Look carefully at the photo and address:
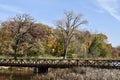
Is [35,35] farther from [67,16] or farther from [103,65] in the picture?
[103,65]

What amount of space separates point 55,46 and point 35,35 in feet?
94.8

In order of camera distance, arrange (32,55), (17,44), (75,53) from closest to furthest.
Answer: (17,44), (32,55), (75,53)

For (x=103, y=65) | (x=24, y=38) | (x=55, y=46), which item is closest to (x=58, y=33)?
(x=55, y=46)

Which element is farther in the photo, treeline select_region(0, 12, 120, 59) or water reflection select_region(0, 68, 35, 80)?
treeline select_region(0, 12, 120, 59)

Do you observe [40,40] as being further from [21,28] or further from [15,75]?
[15,75]

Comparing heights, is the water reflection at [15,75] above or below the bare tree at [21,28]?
below

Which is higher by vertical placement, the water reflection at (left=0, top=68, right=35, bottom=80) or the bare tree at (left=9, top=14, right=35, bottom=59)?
the bare tree at (left=9, top=14, right=35, bottom=59)

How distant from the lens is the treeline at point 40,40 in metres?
75.0

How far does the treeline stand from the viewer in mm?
75000

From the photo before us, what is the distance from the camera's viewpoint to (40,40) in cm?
8325

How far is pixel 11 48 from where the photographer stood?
271 feet

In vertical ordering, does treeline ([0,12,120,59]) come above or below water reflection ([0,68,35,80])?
above

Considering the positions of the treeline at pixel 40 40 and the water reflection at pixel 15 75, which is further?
the treeline at pixel 40 40

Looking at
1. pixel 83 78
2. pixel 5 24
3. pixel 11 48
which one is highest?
pixel 5 24
